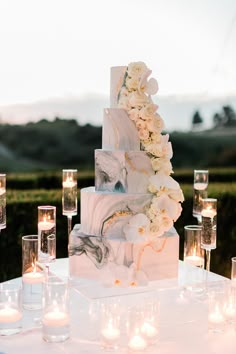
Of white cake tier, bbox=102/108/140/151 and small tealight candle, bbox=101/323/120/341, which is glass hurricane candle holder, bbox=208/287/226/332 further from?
white cake tier, bbox=102/108/140/151

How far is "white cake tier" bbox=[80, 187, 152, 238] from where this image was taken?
3.13m

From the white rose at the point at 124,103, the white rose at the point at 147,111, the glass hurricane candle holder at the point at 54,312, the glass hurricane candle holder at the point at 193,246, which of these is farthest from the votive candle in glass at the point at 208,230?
the glass hurricane candle holder at the point at 54,312

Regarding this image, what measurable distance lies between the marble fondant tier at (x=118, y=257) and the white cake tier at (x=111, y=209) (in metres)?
0.07

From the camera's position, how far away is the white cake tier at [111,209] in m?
3.13

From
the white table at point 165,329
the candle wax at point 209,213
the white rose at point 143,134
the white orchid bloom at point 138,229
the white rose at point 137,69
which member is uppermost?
the white rose at point 137,69

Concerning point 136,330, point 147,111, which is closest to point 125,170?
point 147,111

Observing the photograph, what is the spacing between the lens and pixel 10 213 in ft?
16.0

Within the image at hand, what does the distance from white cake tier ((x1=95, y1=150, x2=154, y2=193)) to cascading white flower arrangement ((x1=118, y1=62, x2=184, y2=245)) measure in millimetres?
54

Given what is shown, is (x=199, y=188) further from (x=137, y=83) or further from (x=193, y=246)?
(x=137, y=83)

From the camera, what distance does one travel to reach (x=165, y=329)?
8.91 feet

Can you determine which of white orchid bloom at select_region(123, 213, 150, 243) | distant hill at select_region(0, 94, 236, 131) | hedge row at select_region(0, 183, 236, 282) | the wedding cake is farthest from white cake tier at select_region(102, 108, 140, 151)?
distant hill at select_region(0, 94, 236, 131)

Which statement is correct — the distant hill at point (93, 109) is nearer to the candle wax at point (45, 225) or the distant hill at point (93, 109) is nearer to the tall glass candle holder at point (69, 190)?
the tall glass candle holder at point (69, 190)

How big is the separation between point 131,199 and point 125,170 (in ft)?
0.53

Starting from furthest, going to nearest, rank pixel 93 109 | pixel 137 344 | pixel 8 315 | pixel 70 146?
pixel 70 146 < pixel 93 109 < pixel 8 315 < pixel 137 344
